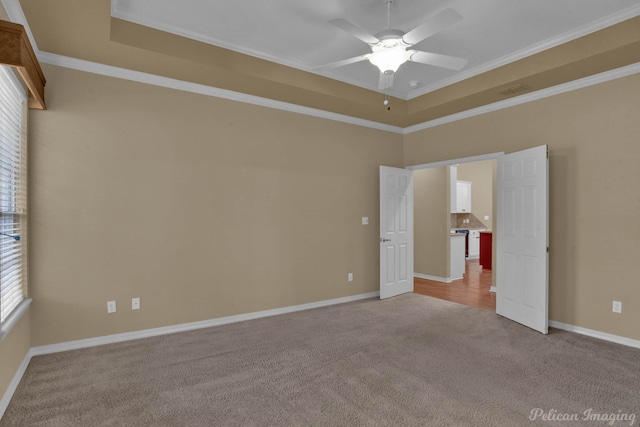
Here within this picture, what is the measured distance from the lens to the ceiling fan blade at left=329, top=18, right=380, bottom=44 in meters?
2.37

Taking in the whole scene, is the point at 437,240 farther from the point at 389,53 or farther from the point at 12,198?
the point at 12,198

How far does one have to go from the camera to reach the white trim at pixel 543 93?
3505 millimetres

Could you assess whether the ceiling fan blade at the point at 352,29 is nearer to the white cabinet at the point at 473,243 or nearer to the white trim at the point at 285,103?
the white trim at the point at 285,103

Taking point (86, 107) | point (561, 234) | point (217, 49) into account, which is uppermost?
point (217, 49)

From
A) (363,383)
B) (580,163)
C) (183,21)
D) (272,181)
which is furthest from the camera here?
(272,181)

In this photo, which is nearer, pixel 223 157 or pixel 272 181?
pixel 223 157

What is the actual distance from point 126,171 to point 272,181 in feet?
5.42

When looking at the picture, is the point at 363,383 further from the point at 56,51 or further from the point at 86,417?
the point at 56,51

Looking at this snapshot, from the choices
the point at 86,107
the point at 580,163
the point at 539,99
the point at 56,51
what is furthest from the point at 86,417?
the point at 539,99

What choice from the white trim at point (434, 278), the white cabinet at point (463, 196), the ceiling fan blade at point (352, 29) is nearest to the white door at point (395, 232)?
the white trim at point (434, 278)

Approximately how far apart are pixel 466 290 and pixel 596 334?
232cm

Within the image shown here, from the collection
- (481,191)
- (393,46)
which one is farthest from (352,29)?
(481,191)

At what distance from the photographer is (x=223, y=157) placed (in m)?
4.14

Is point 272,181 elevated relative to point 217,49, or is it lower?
lower
